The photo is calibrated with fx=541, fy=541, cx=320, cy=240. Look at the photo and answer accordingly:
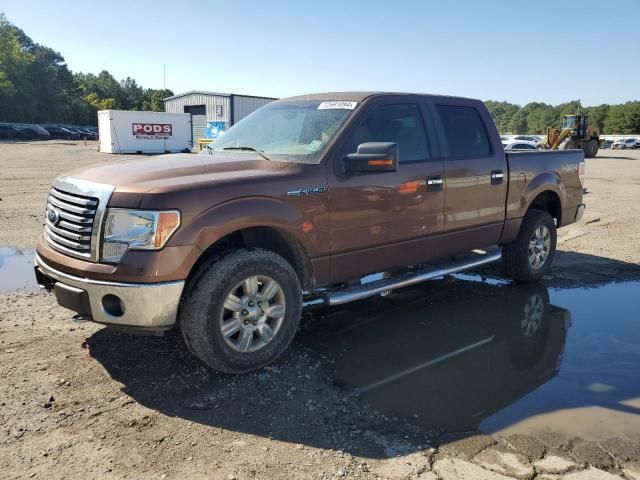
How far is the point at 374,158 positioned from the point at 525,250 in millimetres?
2943

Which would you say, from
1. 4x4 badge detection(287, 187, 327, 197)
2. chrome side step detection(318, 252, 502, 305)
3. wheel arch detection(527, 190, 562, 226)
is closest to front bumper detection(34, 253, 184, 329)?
4x4 badge detection(287, 187, 327, 197)

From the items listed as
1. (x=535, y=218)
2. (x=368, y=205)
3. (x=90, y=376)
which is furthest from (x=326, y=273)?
(x=535, y=218)

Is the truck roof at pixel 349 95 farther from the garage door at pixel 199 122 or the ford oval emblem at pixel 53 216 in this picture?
the garage door at pixel 199 122

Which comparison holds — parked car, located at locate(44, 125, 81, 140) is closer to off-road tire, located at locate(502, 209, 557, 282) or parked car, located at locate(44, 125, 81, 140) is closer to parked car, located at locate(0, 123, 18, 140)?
parked car, located at locate(0, 123, 18, 140)

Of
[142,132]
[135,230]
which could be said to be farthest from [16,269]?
[142,132]

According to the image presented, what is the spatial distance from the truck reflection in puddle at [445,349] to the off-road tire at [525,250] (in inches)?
9.7

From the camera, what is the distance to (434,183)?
16.0 feet

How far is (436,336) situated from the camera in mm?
4711

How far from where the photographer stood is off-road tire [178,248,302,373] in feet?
11.7

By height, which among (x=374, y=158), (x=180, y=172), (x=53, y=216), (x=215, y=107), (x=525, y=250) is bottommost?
(x=525, y=250)

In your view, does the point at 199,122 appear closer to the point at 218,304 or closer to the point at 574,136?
the point at 574,136

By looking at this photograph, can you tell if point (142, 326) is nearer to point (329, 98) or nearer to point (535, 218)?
point (329, 98)

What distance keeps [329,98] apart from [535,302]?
3052mm

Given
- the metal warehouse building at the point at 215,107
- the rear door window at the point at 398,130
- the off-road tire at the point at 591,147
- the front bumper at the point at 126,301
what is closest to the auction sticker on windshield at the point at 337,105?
the rear door window at the point at 398,130
